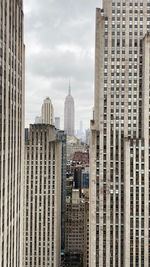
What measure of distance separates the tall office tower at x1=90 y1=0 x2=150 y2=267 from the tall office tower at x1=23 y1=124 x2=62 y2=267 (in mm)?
35996

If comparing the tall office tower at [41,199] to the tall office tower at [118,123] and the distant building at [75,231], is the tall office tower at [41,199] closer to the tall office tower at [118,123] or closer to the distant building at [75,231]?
the distant building at [75,231]

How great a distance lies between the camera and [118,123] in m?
91.9

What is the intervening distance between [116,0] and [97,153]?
55.4 metres

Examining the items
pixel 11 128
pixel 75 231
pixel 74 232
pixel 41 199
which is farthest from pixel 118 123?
pixel 74 232

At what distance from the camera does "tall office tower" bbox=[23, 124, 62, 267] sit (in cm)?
12044

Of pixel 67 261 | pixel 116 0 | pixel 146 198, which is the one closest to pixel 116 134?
→ pixel 146 198

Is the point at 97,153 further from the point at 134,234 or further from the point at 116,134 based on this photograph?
the point at 134,234

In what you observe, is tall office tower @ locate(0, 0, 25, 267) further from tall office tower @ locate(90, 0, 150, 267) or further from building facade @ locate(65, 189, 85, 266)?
building facade @ locate(65, 189, 85, 266)

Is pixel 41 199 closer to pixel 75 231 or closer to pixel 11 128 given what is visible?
pixel 75 231

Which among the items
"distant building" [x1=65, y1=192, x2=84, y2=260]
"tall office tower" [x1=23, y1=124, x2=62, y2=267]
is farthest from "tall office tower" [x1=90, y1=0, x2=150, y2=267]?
"distant building" [x1=65, y1=192, x2=84, y2=260]

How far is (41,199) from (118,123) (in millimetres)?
55146

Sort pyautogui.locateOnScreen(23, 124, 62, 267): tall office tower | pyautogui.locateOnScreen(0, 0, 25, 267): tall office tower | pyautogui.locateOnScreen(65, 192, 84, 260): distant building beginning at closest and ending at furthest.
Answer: pyautogui.locateOnScreen(0, 0, 25, 267): tall office tower → pyautogui.locateOnScreen(23, 124, 62, 267): tall office tower → pyautogui.locateOnScreen(65, 192, 84, 260): distant building

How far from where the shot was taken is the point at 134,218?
284 feet

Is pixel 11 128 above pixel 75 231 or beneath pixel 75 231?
above
